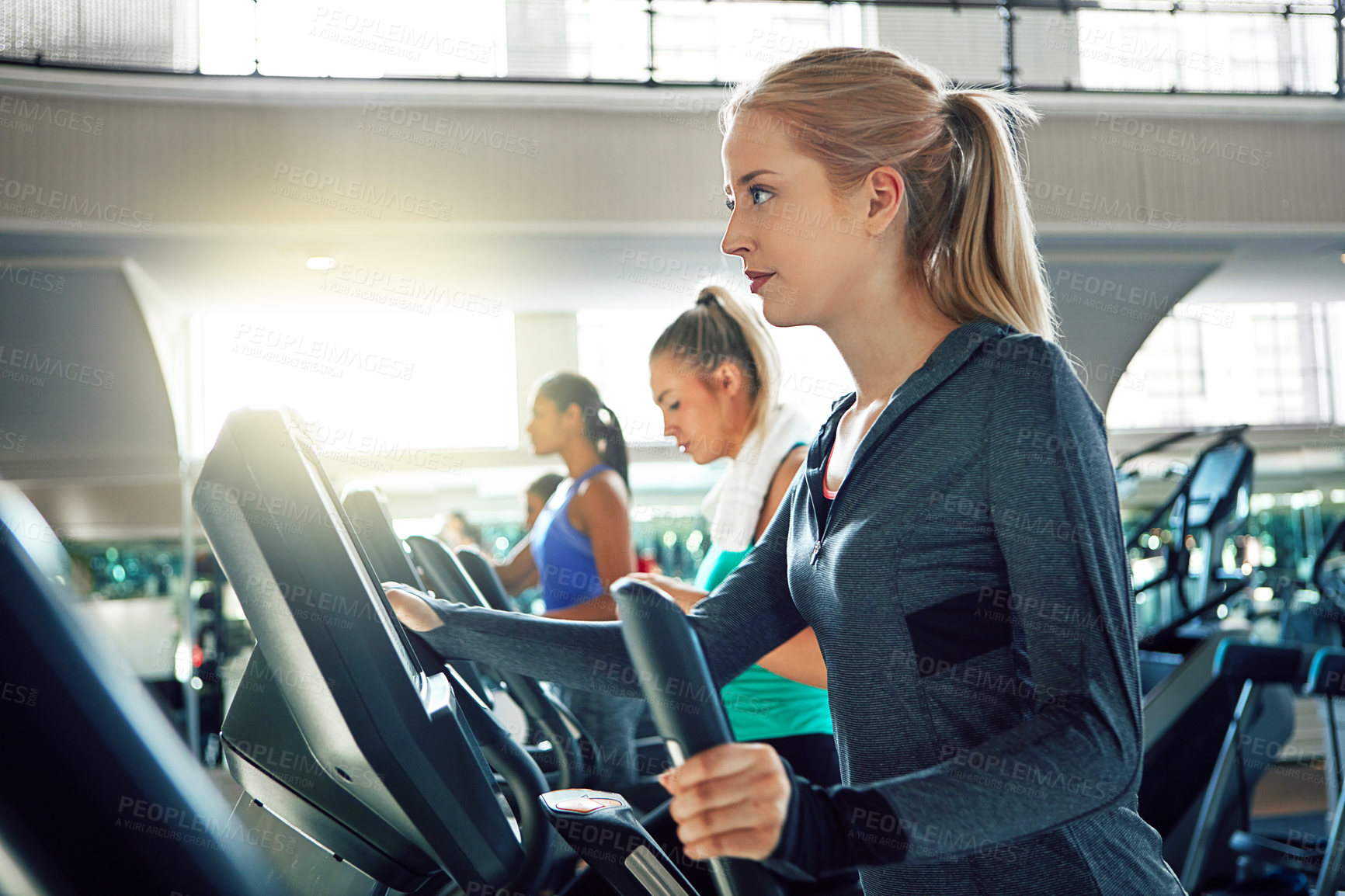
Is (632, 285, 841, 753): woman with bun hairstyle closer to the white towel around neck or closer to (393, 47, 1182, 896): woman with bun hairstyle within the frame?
the white towel around neck

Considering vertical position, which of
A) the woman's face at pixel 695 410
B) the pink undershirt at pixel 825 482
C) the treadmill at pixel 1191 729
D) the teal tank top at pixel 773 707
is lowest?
the treadmill at pixel 1191 729

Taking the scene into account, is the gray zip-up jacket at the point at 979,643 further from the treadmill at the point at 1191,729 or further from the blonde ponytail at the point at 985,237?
the treadmill at the point at 1191,729

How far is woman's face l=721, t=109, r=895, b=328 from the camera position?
0.85m

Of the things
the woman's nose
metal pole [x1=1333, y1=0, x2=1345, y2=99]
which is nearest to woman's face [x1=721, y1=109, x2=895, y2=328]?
the woman's nose

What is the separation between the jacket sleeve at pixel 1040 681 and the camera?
1.91 feet

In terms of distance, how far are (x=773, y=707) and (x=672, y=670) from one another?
45.0 inches

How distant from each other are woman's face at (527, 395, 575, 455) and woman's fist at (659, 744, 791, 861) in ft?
7.63

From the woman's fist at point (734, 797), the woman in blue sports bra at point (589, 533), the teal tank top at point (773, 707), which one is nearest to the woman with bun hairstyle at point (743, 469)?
the teal tank top at point (773, 707)

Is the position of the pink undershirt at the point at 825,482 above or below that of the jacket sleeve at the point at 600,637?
above

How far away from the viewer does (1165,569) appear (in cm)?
421

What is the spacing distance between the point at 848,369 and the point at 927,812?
44cm

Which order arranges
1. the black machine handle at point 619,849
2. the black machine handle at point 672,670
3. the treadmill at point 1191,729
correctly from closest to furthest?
the black machine handle at point 672,670 < the black machine handle at point 619,849 < the treadmill at point 1191,729

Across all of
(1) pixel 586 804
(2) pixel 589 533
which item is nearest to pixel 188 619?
(2) pixel 589 533

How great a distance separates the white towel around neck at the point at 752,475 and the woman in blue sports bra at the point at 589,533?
501 mm
